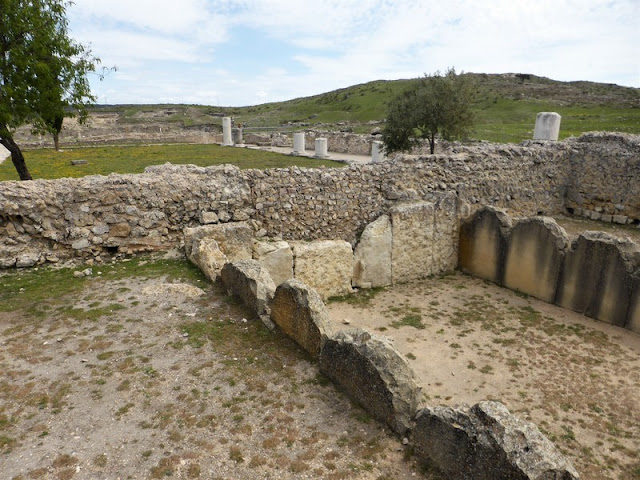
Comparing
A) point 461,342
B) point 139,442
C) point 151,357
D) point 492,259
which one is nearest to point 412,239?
point 492,259

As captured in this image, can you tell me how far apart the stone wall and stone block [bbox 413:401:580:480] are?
7.47 metres

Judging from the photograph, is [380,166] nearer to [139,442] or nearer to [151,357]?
[151,357]

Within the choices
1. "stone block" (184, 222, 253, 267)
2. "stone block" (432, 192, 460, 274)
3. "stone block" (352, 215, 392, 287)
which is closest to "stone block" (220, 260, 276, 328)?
"stone block" (184, 222, 253, 267)

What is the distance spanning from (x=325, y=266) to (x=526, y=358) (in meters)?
4.67

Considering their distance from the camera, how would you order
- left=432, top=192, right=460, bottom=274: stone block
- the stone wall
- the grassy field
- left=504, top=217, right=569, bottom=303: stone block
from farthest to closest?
1. the grassy field
2. left=432, top=192, right=460, bottom=274: stone block
3. left=504, top=217, right=569, bottom=303: stone block
4. the stone wall

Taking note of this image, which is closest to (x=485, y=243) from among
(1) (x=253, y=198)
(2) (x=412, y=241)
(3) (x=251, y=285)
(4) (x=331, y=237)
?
(2) (x=412, y=241)

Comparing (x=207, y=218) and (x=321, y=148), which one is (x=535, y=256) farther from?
(x=321, y=148)

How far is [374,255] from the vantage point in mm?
11320

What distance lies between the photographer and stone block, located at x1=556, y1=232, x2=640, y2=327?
9.02m

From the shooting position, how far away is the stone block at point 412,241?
11516 millimetres

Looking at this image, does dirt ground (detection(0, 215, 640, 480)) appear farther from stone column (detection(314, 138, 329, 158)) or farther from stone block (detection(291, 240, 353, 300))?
stone column (detection(314, 138, 329, 158))

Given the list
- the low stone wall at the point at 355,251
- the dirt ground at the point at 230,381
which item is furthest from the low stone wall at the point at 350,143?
the dirt ground at the point at 230,381

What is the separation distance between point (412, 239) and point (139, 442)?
8.46m

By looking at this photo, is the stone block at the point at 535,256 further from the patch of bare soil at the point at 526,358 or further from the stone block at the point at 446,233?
the stone block at the point at 446,233
